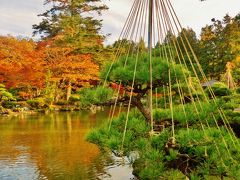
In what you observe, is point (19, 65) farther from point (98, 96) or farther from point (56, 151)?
point (98, 96)

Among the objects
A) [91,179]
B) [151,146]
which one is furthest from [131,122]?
[91,179]

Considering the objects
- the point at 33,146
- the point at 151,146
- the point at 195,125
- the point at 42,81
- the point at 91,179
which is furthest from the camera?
the point at 42,81

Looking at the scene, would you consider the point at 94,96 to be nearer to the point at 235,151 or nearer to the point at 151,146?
the point at 151,146

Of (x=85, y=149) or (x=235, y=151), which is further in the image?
(x=85, y=149)

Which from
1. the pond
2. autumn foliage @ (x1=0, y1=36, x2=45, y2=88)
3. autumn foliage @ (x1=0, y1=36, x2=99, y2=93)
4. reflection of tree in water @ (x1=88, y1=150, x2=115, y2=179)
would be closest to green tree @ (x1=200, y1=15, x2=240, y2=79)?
autumn foliage @ (x1=0, y1=36, x2=99, y2=93)

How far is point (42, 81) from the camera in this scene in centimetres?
2358

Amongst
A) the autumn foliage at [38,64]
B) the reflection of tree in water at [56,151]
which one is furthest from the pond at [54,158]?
the autumn foliage at [38,64]

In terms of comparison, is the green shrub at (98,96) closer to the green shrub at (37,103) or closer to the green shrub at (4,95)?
the green shrub at (4,95)

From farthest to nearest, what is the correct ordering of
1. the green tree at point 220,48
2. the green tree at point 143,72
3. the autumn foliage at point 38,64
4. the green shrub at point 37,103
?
1. the green tree at point 220,48
2. the autumn foliage at point 38,64
3. the green shrub at point 37,103
4. the green tree at point 143,72

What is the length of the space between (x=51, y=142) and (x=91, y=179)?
4353 mm

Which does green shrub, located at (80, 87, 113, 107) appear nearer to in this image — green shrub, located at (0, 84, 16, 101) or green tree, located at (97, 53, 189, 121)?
green tree, located at (97, 53, 189, 121)

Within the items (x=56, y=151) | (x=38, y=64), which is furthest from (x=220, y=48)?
(x=56, y=151)

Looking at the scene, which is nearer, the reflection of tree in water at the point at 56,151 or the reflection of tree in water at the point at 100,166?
the reflection of tree in water at the point at 100,166

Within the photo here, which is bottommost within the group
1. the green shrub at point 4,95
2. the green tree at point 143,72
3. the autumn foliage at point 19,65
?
the green shrub at point 4,95
